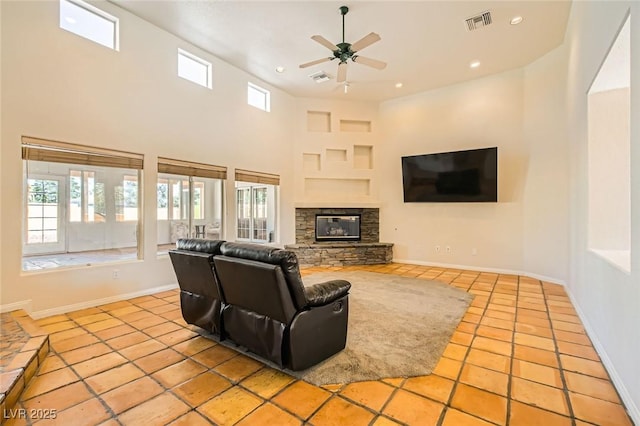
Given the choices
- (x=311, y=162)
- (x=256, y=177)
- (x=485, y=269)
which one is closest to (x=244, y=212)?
(x=256, y=177)

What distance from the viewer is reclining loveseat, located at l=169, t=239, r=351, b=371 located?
7.38 ft

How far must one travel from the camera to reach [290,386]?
2.18 meters

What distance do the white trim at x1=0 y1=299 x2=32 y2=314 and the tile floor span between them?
0.87ft

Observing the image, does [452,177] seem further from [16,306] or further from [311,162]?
[16,306]

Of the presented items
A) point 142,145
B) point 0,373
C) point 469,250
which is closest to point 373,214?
point 469,250

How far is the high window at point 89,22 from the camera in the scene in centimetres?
368

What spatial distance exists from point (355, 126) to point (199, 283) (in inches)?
235

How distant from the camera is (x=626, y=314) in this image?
79.8 inches

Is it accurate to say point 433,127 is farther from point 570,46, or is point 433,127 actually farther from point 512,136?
point 570,46

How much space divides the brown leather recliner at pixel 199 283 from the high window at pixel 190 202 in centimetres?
218

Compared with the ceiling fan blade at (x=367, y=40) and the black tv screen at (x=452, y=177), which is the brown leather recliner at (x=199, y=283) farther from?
the black tv screen at (x=452, y=177)

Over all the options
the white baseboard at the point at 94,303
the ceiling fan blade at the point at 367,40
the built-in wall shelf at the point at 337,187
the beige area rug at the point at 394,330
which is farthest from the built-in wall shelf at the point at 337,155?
the white baseboard at the point at 94,303

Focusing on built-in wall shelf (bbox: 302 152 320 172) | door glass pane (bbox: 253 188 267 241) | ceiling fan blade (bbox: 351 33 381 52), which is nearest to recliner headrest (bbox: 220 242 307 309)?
ceiling fan blade (bbox: 351 33 381 52)

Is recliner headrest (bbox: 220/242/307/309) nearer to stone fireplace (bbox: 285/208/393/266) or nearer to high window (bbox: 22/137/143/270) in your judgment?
high window (bbox: 22/137/143/270)
